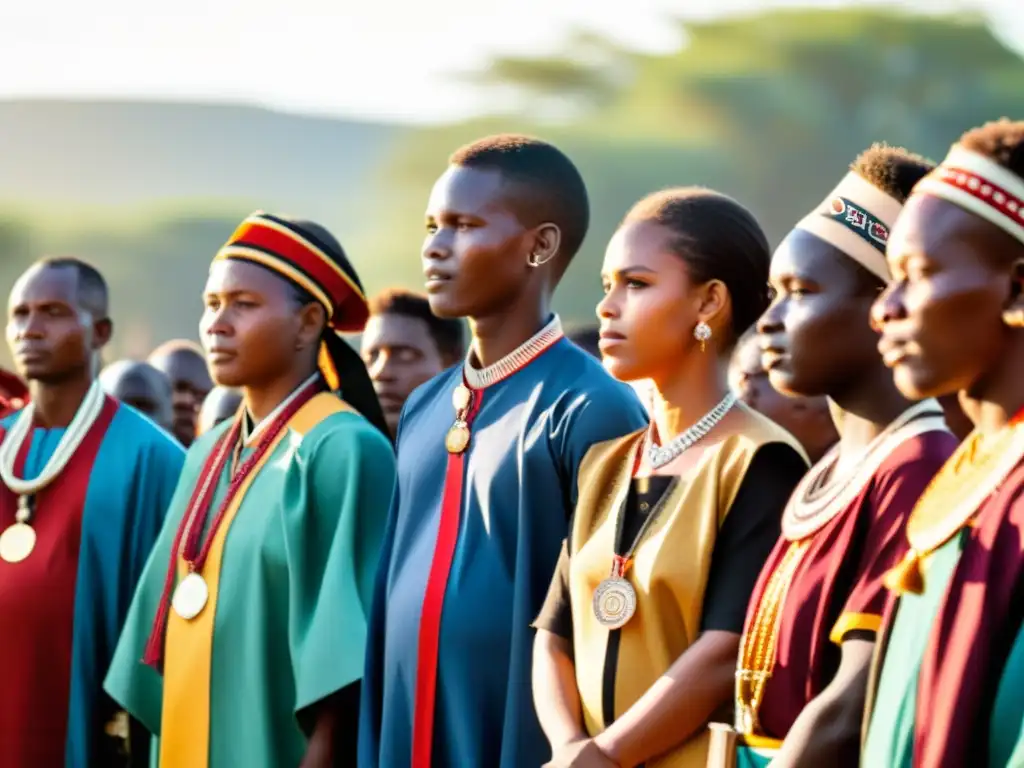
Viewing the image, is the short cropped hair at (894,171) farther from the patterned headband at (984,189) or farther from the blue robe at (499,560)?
the blue robe at (499,560)

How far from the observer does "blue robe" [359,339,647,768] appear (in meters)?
4.49

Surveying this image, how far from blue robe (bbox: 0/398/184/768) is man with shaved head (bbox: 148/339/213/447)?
9.62 feet

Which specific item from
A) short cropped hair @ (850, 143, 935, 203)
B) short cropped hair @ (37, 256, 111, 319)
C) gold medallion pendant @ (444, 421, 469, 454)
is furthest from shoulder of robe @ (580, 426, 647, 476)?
short cropped hair @ (37, 256, 111, 319)

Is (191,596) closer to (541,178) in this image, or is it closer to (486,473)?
(486,473)

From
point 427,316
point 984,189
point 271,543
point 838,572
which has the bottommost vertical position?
point 838,572

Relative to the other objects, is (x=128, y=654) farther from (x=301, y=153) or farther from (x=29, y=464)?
(x=301, y=153)

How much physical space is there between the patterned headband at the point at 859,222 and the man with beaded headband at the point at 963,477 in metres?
0.52

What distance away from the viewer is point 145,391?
8.72m

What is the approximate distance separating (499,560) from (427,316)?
2.73 metres

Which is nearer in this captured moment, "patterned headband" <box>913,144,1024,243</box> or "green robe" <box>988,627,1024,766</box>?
"green robe" <box>988,627,1024,766</box>

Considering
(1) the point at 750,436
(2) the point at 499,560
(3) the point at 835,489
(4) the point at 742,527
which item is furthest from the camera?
(2) the point at 499,560

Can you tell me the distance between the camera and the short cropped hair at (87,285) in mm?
6746

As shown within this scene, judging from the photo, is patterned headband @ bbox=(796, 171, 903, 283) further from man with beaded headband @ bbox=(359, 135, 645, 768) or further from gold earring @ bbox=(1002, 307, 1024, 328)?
man with beaded headband @ bbox=(359, 135, 645, 768)

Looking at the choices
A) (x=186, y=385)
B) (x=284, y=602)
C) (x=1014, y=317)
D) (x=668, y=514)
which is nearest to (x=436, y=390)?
(x=284, y=602)
